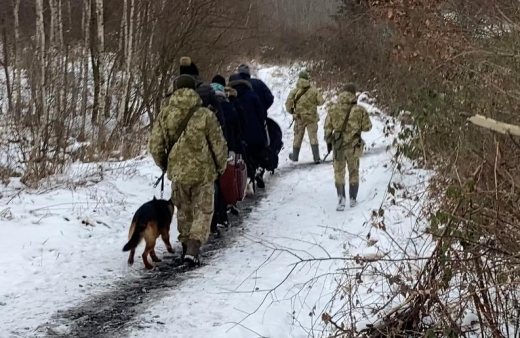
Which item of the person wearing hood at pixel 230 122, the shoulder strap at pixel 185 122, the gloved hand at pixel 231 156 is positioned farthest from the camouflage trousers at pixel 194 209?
the person wearing hood at pixel 230 122

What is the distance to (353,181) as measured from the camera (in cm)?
957

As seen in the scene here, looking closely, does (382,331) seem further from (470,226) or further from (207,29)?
(207,29)

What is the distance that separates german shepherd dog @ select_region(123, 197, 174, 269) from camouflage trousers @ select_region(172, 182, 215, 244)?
8.3 inches

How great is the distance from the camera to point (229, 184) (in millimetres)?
8750

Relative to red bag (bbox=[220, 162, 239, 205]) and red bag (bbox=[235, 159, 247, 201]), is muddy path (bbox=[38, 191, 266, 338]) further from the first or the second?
red bag (bbox=[235, 159, 247, 201])

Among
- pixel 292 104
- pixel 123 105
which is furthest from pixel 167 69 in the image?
pixel 292 104

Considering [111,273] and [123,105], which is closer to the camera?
[111,273]

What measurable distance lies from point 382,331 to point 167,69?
534 inches

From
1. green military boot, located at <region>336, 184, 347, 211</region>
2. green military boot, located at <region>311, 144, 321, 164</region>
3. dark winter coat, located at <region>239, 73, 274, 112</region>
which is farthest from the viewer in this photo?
green military boot, located at <region>311, 144, 321, 164</region>

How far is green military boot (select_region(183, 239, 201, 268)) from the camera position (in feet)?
22.2

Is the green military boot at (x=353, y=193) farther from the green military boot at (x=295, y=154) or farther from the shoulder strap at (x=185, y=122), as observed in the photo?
the green military boot at (x=295, y=154)

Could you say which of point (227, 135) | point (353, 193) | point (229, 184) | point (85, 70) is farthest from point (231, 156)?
point (85, 70)

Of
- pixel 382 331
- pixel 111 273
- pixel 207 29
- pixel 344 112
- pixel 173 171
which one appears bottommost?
pixel 111 273

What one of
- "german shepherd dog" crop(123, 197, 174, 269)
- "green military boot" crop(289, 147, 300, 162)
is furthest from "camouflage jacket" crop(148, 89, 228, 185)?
"green military boot" crop(289, 147, 300, 162)
